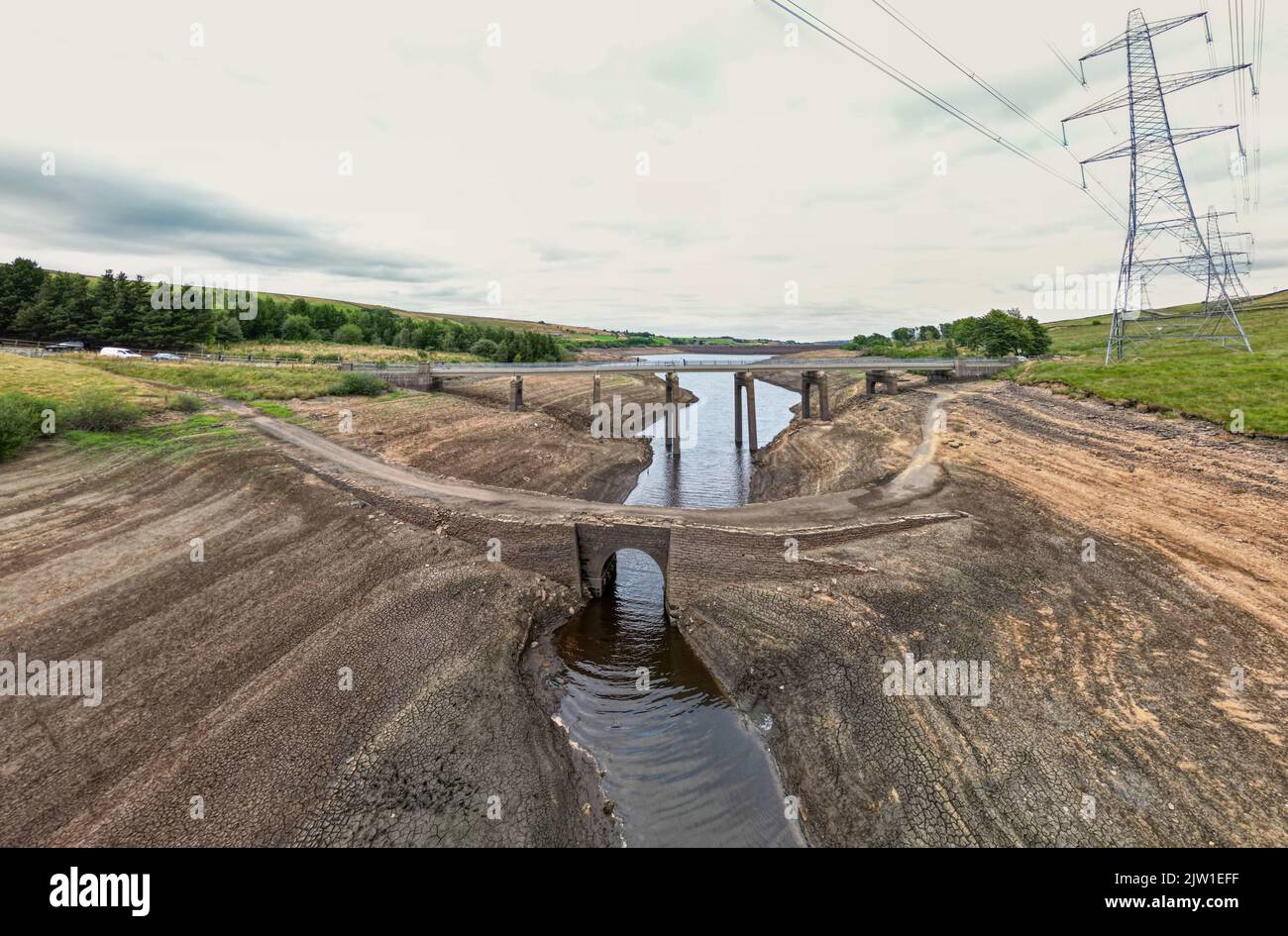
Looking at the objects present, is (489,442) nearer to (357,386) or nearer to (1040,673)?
(357,386)

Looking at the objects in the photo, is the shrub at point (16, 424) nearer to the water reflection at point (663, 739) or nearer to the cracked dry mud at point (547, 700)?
the cracked dry mud at point (547, 700)

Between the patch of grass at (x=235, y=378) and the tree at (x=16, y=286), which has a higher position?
the tree at (x=16, y=286)

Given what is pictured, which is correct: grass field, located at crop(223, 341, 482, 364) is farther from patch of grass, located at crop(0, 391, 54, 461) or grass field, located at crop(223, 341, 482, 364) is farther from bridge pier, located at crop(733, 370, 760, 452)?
bridge pier, located at crop(733, 370, 760, 452)

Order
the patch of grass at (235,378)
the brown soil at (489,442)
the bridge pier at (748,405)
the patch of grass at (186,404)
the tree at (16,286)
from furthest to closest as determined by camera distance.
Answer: the tree at (16,286), the bridge pier at (748,405), the patch of grass at (235,378), the patch of grass at (186,404), the brown soil at (489,442)

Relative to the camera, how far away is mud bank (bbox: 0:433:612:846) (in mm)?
11266

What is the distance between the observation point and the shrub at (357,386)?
55.2m

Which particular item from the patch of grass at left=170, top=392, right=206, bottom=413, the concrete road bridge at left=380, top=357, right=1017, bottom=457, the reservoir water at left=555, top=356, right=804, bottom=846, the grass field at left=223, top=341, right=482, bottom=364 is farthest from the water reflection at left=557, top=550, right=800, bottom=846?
the grass field at left=223, top=341, right=482, bottom=364

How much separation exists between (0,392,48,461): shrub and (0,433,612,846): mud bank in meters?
5.51

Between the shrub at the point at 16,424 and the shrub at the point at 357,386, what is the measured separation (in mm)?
23632

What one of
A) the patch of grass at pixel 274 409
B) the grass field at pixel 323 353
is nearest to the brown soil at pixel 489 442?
the patch of grass at pixel 274 409

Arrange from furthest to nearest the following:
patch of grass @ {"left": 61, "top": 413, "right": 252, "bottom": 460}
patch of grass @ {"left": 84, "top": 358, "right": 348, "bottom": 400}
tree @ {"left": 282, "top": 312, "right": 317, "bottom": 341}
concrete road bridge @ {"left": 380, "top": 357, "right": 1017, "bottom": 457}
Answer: tree @ {"left": 282, "top": 312, "right": 317, "bottom": 341} → concrete road bridge @ {"left": 380, "top": 357, "right": 1017, "bottom": 457} → patch of grass @ {"left": 84, "top": 358, "right": 348, "bottom": 400} → patch of grass @ {"left": 61, "top": 413, "right": 252, "bottom": 460}

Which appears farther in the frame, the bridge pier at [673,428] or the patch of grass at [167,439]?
the bridge pier at [673,428]

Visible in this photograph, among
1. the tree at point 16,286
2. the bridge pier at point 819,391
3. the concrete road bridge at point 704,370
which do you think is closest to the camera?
the concrete road bridge at point 704,370
